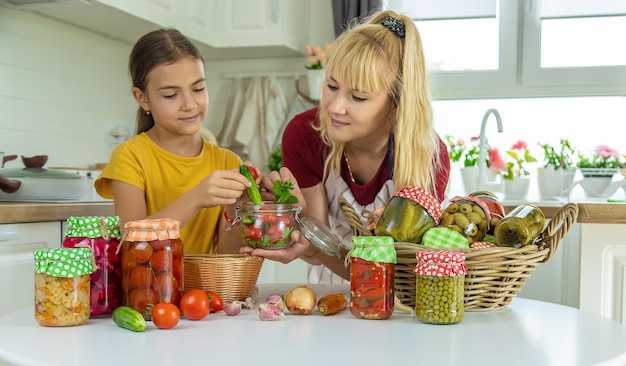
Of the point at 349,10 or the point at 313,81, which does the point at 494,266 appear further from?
the point at 349,10

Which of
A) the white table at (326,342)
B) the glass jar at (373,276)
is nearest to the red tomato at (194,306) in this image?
the white table at (326,342)

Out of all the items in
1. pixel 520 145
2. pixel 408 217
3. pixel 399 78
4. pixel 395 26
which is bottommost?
pixel 408 217

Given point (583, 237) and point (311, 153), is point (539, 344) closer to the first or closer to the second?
point (311, 153)

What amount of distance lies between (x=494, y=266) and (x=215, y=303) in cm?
46

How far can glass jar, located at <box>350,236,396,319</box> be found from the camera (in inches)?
45.0

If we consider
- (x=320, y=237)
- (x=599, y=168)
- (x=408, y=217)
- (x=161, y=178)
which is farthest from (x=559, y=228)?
(x=599, y=168)

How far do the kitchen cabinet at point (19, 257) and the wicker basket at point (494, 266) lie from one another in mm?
1286

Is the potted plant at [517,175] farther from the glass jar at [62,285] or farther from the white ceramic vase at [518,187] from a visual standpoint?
the glass jar at [62,285]

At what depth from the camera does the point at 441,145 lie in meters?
1.88

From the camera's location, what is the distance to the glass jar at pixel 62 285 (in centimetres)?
105

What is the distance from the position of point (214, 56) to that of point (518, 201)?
1794 mm

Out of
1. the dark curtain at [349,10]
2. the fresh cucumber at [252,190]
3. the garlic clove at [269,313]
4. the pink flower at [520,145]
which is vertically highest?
the dark curtain at [349,10]

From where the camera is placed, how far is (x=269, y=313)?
1.15 metres

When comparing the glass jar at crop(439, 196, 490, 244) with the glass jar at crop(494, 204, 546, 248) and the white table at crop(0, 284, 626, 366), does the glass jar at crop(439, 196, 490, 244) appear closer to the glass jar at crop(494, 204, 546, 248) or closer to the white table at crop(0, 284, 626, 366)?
the glass jar at crop(494, 204, 546, 248)
